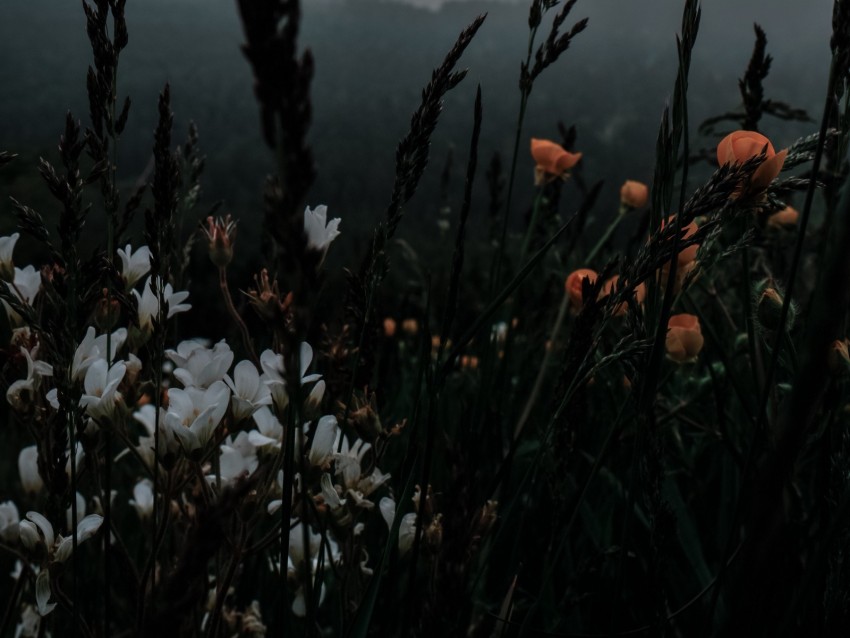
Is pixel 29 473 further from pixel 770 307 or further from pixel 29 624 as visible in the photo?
pixel 770 307

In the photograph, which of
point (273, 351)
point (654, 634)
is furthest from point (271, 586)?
point (654, 634)

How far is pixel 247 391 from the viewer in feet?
2.99

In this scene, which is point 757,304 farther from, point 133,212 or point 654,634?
point 133,212

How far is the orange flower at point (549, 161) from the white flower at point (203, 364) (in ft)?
5.56

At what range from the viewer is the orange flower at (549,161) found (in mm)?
2363

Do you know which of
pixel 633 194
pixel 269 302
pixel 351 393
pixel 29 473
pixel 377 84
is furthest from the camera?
pixel 377 84

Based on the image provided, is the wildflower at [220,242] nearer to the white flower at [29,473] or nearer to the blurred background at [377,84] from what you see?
the white flower at [29,473]

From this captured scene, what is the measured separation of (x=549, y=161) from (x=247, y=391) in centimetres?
175

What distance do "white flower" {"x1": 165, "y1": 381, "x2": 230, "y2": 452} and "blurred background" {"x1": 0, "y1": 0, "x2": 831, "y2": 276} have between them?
33.9m

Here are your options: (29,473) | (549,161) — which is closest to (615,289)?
(29,473)

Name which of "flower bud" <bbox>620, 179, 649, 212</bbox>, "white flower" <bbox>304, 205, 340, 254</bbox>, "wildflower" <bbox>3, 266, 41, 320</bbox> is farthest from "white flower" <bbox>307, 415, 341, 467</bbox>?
"flower bud" <bbox>620, 179, 649, 212</bbox>

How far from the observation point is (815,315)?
32cm

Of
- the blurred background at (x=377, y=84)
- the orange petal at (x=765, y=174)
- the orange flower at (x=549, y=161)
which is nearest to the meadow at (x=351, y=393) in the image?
the orange petal at (x=765, y=174)

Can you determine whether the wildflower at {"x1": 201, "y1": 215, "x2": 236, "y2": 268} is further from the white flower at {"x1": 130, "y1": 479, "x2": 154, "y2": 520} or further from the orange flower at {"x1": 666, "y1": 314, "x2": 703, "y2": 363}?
the orange flower at {"x1": 666, "y1": 314, "x2": 703, "y2": 363}
